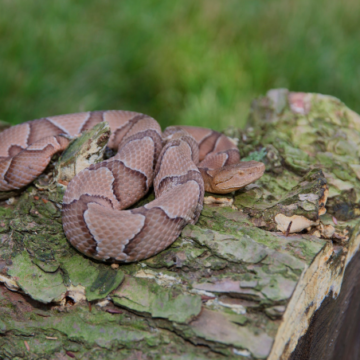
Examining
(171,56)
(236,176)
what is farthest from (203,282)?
(171,56)

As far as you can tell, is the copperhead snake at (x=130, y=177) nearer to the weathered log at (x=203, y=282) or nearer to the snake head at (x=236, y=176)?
the snake head at (x=236, y=176)

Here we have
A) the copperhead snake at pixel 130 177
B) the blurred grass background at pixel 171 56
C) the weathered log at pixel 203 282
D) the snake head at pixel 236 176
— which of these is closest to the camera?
the weathered log at pixel 203 282

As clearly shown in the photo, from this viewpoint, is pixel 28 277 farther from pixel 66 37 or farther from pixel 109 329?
pixel 66 37

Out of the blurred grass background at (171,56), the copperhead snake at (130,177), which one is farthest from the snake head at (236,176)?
the blurred grass background at (171,56)

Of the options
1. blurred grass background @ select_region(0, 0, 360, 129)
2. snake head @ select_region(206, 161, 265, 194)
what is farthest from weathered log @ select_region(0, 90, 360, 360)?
blurred grass background @ select_region(0, 0, 360, 129)

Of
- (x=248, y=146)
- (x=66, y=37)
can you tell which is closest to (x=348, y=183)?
(x=248, y=146)

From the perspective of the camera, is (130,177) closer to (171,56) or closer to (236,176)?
(236,176)

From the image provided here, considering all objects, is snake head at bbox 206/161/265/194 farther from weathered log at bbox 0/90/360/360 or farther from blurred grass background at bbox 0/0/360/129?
blurred grass background at bbox 0/0/360/129

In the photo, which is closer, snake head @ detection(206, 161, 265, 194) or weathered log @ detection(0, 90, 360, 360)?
weathered log @ detection(0, 90, 360, 360)
